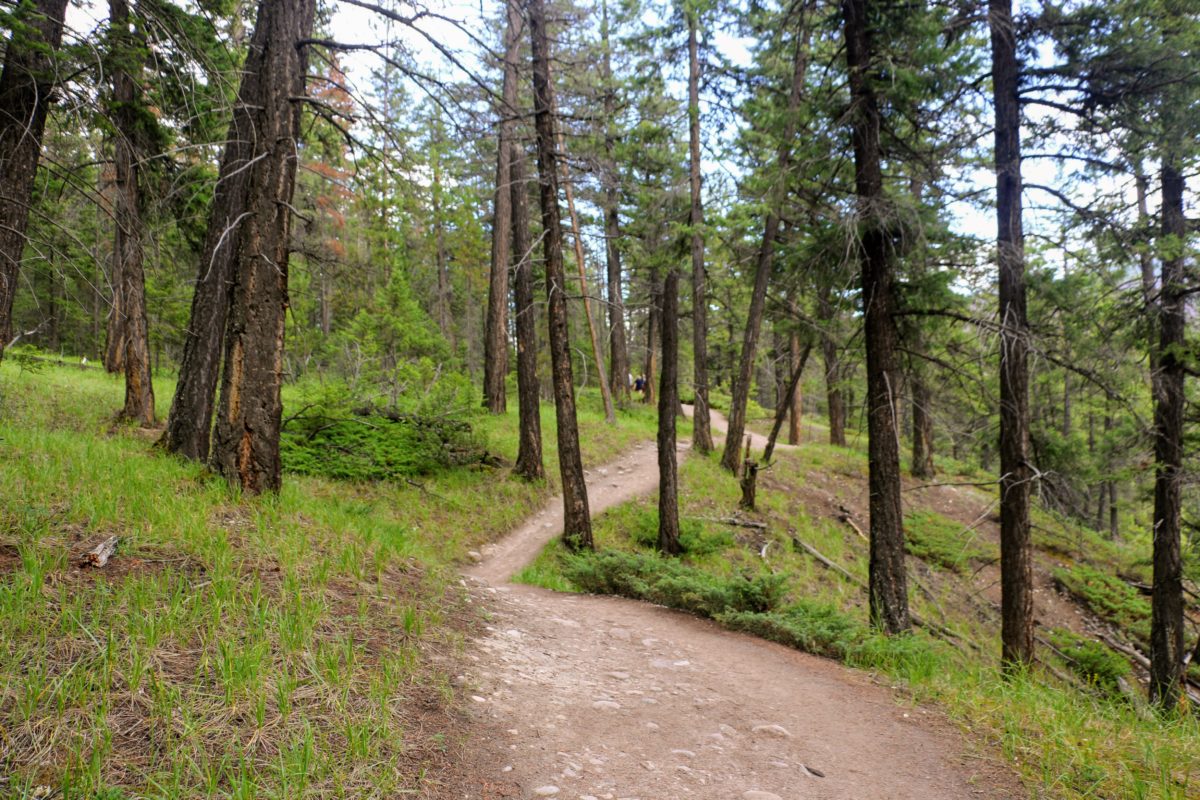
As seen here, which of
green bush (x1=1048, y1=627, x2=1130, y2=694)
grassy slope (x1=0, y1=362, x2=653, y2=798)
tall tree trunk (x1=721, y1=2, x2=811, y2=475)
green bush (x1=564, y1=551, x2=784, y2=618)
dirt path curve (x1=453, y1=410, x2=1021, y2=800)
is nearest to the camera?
grassy slope (x1=0, y1=362, x2=653, y2=798)

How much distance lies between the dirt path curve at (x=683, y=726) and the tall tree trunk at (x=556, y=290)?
3.68 metres

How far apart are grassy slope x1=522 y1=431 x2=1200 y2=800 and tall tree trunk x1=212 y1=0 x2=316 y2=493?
13.6 ft

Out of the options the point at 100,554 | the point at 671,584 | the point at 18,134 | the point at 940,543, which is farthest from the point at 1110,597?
the point at 18,134

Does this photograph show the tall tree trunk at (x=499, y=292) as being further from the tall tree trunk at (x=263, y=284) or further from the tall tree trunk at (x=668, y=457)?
the tall tree trunk at (x=263, y=284)

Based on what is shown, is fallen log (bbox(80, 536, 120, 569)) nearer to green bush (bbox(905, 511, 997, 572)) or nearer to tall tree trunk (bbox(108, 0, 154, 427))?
tall tree trunk (bbox(108, 0, 154, 427))

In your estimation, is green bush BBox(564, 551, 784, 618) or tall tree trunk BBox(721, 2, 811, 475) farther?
tall tree trunk BBox(721, 2, 811, 475)

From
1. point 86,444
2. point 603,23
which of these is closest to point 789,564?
point 86,444

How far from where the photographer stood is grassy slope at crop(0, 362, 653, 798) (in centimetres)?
227

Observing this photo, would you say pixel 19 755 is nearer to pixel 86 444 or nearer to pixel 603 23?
pixel 86 444

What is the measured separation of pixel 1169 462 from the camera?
825 centimetres

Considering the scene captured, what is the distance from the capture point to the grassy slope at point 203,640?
227 centimetres

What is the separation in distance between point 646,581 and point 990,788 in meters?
4.56

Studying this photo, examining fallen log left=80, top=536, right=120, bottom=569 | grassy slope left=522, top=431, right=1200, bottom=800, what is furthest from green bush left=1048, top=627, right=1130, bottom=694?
fallen log left=80, top=536, right=120, bottom=569

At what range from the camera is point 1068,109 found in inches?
279
